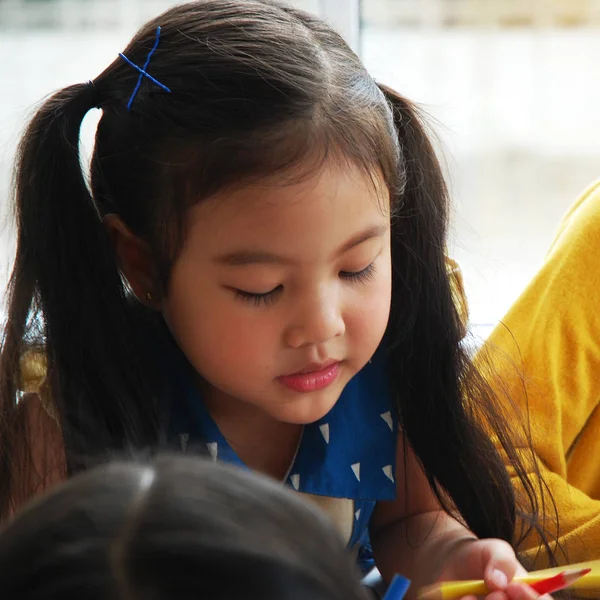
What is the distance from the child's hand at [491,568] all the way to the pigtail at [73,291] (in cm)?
26

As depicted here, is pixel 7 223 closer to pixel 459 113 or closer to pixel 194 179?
pixel 194 179

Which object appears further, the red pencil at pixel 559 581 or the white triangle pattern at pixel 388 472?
the white triangle pattern at pixel 388 472

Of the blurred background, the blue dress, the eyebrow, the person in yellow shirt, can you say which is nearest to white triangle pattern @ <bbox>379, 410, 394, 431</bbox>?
the blue dress

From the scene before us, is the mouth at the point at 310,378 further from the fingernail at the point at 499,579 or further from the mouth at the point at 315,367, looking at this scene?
the fingernail at the point at 499,579

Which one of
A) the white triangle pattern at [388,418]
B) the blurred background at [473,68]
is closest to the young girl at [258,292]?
the white triangle pattern at [388,418]

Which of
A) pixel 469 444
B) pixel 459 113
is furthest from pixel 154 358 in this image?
pixel 459 113

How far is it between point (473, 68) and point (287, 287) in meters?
0.82

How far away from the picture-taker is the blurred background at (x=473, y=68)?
4.39 feet

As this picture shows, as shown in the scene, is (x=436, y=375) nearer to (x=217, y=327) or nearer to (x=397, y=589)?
(x=217, y=327)

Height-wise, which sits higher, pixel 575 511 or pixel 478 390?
pixel 478 390

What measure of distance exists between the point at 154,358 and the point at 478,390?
0.91 ft

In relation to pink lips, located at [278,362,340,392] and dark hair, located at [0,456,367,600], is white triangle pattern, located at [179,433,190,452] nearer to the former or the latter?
pink lips, located at [278,362,340,392]

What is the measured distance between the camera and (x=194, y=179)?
2.21 feet

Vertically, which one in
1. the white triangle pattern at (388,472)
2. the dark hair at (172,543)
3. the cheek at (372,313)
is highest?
the dark hair at (172,543)
